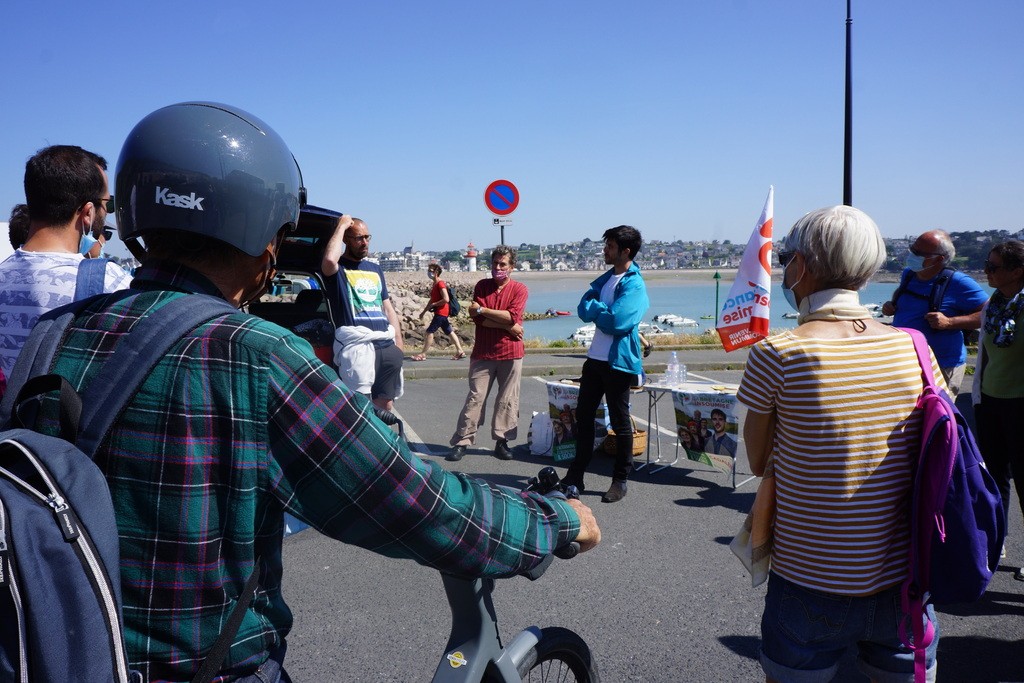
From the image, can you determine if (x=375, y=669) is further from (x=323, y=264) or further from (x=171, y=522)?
(x=323, y=264)

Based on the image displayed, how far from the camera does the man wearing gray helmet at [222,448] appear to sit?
1.17m

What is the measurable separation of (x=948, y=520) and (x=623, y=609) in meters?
2.25

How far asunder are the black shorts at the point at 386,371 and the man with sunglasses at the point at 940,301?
3.69 m

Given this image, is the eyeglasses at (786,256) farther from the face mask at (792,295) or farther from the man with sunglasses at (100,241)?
the man with sunglasses at (100,241)

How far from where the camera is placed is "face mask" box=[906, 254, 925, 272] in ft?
17.9

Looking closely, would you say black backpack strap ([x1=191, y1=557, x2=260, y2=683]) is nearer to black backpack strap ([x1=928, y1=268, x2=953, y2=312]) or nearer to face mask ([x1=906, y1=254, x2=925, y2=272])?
black backpack strap ([x1=928, y1=268, x2=953, y2=312])

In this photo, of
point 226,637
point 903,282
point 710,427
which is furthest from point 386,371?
point 226,637

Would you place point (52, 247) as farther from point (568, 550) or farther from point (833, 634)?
point (833, 634)

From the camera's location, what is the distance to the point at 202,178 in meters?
1.36

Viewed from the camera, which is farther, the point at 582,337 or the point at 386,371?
the point at 582,337

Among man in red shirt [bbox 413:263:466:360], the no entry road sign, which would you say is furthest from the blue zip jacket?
man in red shirt [bbox 413:263:466:360]

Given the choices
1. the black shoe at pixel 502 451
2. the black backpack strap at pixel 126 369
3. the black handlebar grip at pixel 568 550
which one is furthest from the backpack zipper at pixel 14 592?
the black shoe at pixel 502 451

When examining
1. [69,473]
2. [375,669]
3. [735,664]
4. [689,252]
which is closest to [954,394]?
[735,664]

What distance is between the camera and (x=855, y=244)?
2.29m
